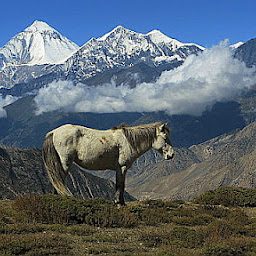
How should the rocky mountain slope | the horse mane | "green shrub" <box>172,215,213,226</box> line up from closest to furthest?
"green shrub" <box>172,215,213,226</box> < the horse mane < the rocky mountain slope

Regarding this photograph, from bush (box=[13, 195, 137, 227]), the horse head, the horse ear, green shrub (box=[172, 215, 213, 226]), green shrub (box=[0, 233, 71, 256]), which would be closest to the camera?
green shrub (box=[0, 233, 71, 256])

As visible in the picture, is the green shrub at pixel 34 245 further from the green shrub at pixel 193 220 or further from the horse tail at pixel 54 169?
the horse tail at pixel 54 169

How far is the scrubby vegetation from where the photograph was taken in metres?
11.4

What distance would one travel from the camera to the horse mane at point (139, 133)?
19656 mm

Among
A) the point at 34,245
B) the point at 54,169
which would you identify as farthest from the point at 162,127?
the point at 34,245

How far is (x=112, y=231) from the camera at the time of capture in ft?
46.7

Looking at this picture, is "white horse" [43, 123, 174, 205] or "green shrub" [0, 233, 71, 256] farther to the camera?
"white horse" [43, 123, 174, 205]

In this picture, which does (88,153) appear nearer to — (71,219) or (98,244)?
(71,219)

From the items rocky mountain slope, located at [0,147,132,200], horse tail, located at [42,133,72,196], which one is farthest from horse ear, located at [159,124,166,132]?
rocky mountain slope, located at [0,147,132,200]

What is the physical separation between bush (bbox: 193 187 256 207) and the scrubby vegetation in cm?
430

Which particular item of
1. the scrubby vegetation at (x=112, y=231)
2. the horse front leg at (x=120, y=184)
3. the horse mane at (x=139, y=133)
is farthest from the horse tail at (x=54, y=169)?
the horse mane at (x=139, y=133)

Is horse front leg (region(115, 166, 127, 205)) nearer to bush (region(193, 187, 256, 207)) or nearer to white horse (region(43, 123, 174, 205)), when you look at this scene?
white horse (region(43, 123, 174, 205))

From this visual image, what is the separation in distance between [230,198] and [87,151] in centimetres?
947

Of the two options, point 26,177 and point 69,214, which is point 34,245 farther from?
point 26,177
